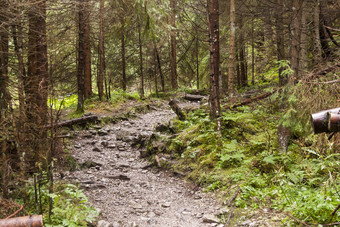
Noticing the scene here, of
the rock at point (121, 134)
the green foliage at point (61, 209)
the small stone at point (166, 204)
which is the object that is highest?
the rock at point (121, 134)

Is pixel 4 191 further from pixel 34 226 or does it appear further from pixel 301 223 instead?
pixel 301 223

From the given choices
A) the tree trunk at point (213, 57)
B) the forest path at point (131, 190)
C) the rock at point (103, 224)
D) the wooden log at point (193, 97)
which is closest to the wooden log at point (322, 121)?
the forest path at point (131, 190)

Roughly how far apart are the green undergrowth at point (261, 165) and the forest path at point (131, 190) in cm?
57

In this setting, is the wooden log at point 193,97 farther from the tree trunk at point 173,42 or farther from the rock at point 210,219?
the rock at point 210,219

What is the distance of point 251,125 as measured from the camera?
330 inches

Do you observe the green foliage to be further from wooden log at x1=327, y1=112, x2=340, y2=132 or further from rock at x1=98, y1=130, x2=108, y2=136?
rock at x1=98, y1=130, x2=108, y2=136

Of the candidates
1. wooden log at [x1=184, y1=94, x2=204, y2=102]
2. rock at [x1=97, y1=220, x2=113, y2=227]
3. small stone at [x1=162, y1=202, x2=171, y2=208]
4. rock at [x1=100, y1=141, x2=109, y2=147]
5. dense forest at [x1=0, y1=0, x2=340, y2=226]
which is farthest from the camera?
wooden log at [x1=184, y1=94, x2=204, y2=102]

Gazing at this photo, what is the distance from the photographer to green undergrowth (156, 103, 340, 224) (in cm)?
429

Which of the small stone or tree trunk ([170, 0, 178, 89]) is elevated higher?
tree trunk ([170, 0, 178, 89])

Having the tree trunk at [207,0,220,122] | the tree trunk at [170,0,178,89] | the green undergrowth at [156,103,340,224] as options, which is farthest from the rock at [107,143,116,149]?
the tree trunk at [170,0,178,89]

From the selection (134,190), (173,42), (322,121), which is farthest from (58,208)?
(173,42)

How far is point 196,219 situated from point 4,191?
11.4 feet

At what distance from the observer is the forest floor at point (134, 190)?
5.21 metres

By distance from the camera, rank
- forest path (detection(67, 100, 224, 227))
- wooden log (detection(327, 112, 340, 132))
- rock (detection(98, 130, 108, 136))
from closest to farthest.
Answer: wooden log (detection(327, 112, 340, 132))
forest path (detection(67, 100, 224, 227))
rock (detection(98, 130, 108, 136))
